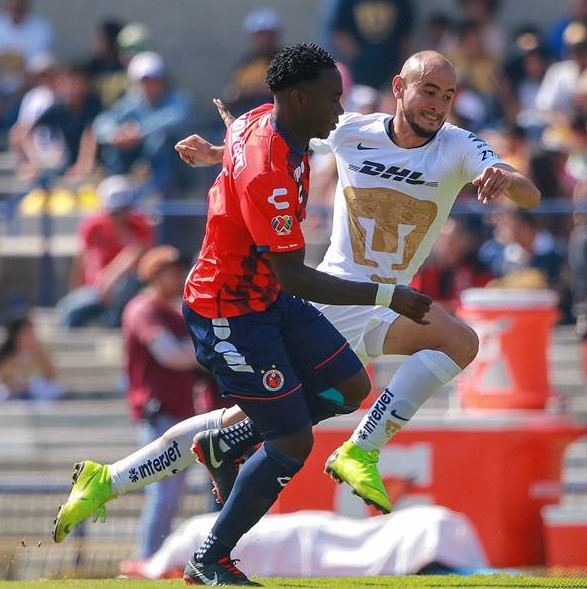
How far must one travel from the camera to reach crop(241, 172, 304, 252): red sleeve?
6.74 meters

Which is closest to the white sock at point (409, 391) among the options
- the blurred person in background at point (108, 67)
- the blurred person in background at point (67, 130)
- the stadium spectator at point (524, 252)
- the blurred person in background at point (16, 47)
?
the stadium spectator at point (524, 252)

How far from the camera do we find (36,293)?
14562mm

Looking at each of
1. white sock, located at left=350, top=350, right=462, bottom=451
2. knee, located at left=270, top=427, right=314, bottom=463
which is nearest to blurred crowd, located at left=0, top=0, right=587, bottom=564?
white sock, located at left=350, top=350, right=462, bottom=451

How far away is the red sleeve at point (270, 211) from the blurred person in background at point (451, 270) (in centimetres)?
651

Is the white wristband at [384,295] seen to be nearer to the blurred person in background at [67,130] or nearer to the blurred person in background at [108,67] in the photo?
the blurred person in background at [67,130]

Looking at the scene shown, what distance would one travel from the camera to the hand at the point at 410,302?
676 centimetres

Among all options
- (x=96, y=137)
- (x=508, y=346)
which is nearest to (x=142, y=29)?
(x=96, y=137)

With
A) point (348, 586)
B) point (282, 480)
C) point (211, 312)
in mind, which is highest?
point (211, 312)

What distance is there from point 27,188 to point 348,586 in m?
8.42

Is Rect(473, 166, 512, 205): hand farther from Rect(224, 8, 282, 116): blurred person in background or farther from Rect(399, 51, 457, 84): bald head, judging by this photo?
Rect(224, 8, 282, 116): blurred person in background

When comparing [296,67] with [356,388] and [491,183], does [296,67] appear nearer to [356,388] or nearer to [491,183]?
[491,183]

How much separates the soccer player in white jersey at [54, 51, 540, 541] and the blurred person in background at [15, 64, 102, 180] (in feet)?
28.4

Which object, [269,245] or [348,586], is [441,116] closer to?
[269,245]

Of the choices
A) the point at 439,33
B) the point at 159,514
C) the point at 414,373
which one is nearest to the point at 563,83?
the point at 439,33
